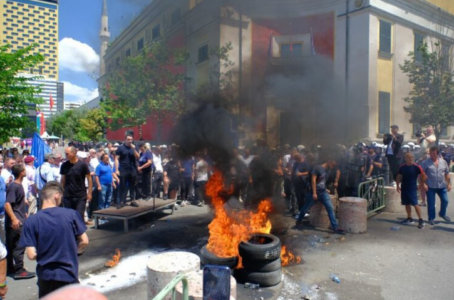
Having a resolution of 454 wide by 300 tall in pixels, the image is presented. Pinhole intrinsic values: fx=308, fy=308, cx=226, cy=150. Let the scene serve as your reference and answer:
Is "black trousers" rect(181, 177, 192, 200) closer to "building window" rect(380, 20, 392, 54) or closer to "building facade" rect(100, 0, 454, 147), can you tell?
"building facade" rect(100, 0, 454, 147)

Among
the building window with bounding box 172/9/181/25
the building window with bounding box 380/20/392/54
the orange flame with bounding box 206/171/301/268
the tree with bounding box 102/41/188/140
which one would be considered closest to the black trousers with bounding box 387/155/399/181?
the orange flame with bounding box 206/171/301/268

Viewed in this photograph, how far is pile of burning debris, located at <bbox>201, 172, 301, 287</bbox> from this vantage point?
166 inches

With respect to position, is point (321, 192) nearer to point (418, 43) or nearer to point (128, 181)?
point (128, 181)

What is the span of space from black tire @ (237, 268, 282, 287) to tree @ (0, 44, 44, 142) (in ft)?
29.6

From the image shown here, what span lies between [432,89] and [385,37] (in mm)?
3561

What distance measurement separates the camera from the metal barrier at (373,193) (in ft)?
25.6

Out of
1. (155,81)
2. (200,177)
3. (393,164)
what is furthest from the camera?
(155,81)

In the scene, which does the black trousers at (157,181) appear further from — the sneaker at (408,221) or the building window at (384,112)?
the building window at (384,112)

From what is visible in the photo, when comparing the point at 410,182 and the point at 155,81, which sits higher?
the point at 155,81

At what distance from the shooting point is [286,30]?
11508 millimetres

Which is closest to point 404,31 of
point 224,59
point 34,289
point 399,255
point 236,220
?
point 224,59

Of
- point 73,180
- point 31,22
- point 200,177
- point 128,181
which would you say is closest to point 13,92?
point 128,181

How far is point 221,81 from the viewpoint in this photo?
8.55 metres

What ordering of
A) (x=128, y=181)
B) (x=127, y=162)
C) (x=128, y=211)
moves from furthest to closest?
(x=128, y=181), (x=127, y=162), (x=128, y=211)
